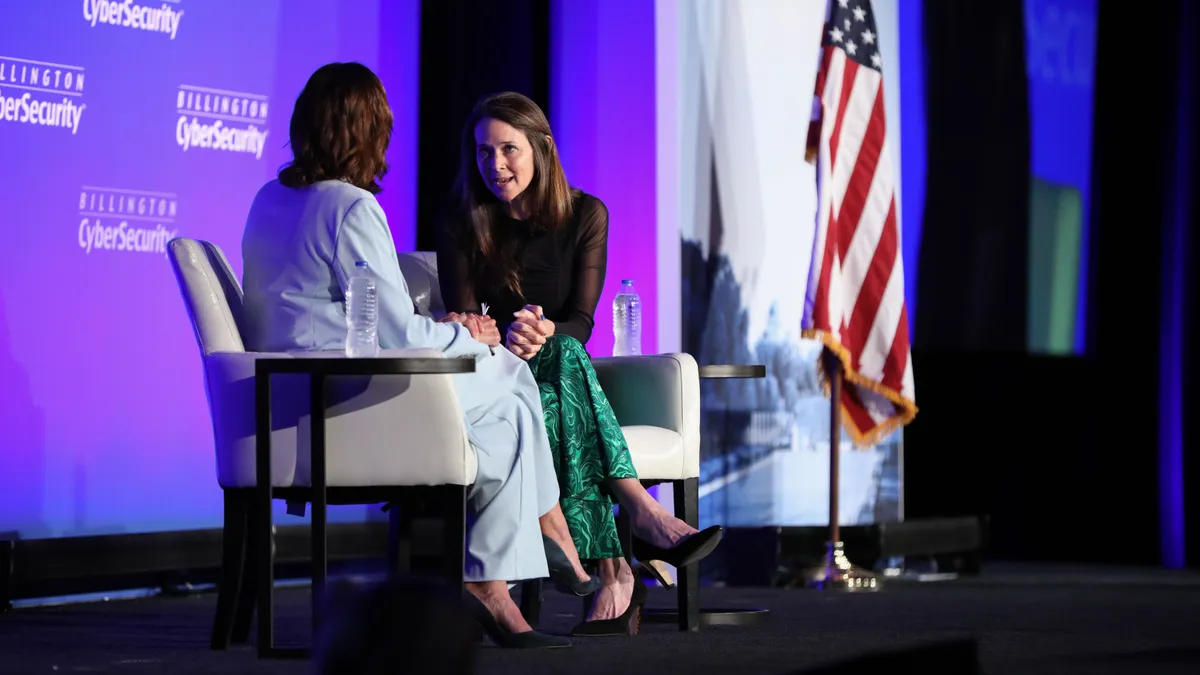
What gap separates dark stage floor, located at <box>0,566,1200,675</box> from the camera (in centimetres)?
301

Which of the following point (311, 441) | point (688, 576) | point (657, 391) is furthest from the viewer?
point (657, 391)

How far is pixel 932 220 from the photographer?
6.88 metres

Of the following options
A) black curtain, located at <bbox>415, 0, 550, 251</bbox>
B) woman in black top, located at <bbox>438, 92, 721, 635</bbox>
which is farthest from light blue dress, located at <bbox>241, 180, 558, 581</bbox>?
black curtain, located at <bbox>415, 0, 550, 251</bbox>

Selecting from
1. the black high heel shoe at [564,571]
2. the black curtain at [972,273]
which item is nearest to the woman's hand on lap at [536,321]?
the black high heel shoe at [564,571]

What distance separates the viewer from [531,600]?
3.94 meters

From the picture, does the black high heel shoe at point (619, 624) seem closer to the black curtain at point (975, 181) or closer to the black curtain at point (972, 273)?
the black curtain at point (972, 273)

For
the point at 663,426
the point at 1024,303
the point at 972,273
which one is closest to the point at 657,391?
the point at 663,426

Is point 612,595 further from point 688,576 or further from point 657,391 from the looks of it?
point 657,391

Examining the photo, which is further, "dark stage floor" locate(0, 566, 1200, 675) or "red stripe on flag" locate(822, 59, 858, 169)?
"red stripe on flag" locate(822, 59, 858, 169)

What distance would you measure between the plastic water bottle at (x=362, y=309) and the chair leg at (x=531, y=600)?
2.91ft

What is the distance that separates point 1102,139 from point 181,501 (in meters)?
4.26

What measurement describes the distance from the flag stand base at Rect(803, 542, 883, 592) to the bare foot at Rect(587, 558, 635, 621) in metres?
1.70

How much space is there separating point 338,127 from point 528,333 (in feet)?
2.15

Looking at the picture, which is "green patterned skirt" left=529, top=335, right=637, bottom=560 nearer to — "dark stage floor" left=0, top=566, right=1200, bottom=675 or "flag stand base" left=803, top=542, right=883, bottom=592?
"dark stage floor" left=0, top=566, right=1200, bottom=675
